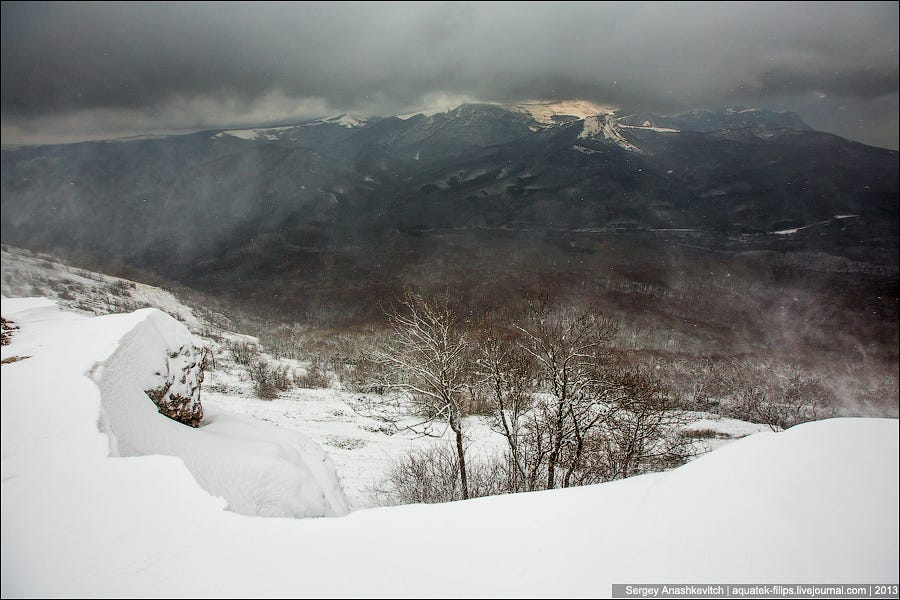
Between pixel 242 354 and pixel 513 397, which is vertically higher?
pixel 513 397

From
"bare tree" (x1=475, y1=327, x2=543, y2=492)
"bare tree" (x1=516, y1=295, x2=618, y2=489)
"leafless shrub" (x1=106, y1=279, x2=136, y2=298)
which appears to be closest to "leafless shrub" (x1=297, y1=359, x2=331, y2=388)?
"leafless shrub" (x1=106, y1=279, x2=136, y2=298)

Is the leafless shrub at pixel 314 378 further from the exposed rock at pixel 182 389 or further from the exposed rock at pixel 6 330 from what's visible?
the exposed rock at pixel 6 330

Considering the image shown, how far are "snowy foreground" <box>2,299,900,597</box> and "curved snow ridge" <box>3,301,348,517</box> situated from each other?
0.88 ft

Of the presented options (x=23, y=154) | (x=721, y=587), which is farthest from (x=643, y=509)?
(x=23, y=154)

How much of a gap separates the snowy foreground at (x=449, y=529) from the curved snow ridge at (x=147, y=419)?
10.6 inches

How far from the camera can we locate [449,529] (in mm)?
4215

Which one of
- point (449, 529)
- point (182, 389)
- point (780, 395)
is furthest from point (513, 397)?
point (780, 395)

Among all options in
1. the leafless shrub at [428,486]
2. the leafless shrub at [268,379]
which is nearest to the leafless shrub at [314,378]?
the leafless shrub at [268,379]

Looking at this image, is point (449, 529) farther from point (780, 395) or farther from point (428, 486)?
point (780, 395)

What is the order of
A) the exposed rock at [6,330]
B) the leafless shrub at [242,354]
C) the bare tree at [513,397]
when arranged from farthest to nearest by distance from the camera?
the leafless shrub at [242,354], the bare tree at [513,397], the exposed rock at [6,330]

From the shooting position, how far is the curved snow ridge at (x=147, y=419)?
5.75 meters

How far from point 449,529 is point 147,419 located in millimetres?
6315

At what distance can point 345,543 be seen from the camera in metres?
3.83

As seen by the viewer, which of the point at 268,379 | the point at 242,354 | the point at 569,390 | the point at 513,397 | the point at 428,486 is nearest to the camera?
the point at 569,390
